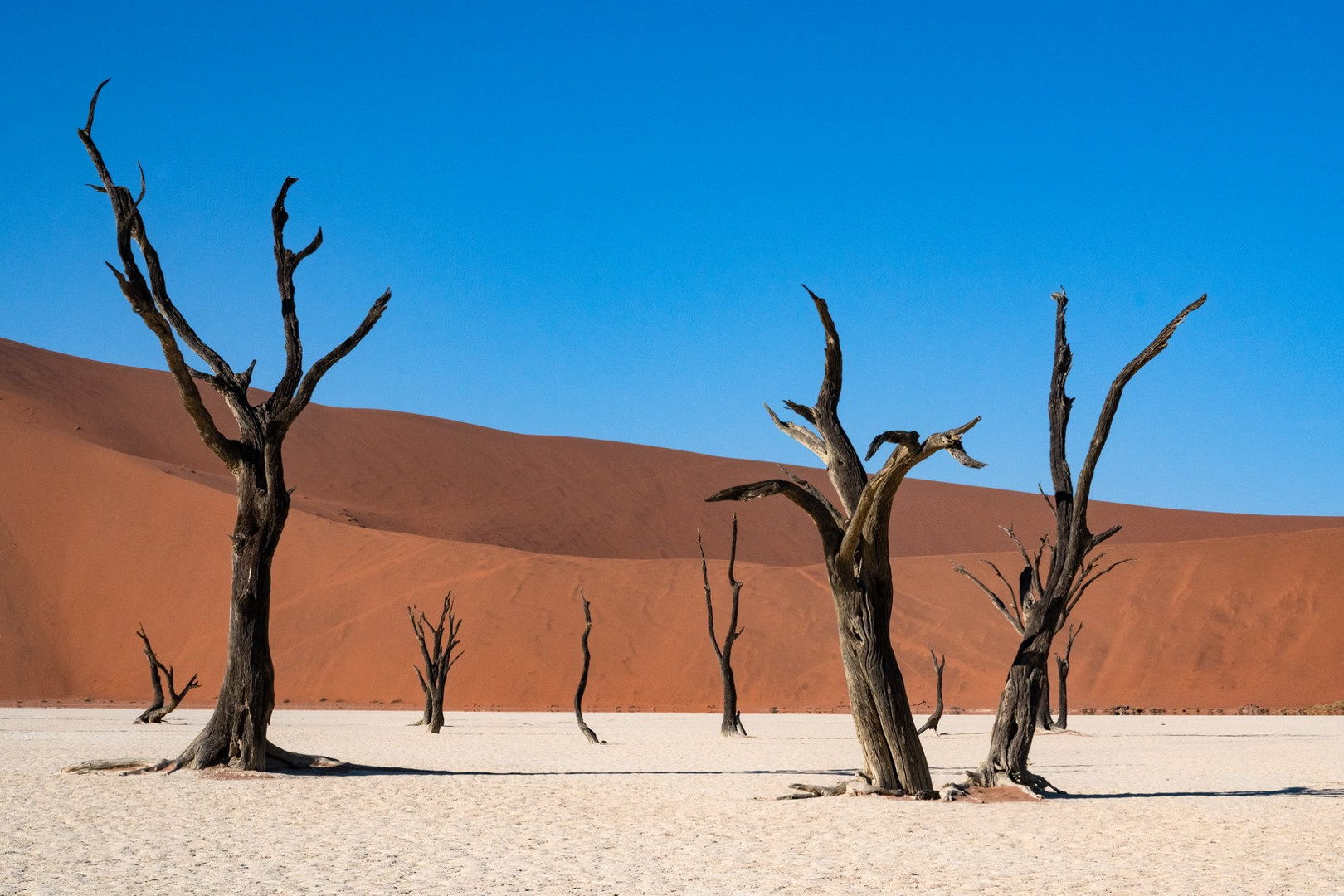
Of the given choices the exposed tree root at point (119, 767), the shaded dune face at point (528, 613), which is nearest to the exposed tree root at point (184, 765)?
the exposed tree root at point (119, 767)

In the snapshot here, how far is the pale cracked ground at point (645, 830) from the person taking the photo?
7453 mm

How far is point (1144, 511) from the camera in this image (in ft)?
339

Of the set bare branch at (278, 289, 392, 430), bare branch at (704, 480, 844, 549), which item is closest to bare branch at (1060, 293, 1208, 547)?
bare branch at (704, 480, 844, 549)

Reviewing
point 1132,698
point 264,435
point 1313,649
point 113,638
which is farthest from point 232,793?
point 1313,649

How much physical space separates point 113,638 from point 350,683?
8.88 metres

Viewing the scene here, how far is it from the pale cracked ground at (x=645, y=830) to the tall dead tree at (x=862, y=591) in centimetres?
44

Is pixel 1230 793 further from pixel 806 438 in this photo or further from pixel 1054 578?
pixel 806 438

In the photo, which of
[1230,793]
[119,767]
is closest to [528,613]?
[119,767]

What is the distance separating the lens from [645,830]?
9.86 m

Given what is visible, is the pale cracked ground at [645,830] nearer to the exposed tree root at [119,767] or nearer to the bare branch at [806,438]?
the exposed tree root at [119,767]

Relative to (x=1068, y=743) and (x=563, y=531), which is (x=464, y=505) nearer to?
(x=563, y=531)

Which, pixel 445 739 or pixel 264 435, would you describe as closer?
pixel 264 435

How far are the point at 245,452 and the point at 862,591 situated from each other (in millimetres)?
6966

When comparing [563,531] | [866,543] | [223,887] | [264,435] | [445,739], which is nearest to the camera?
[223,887]
